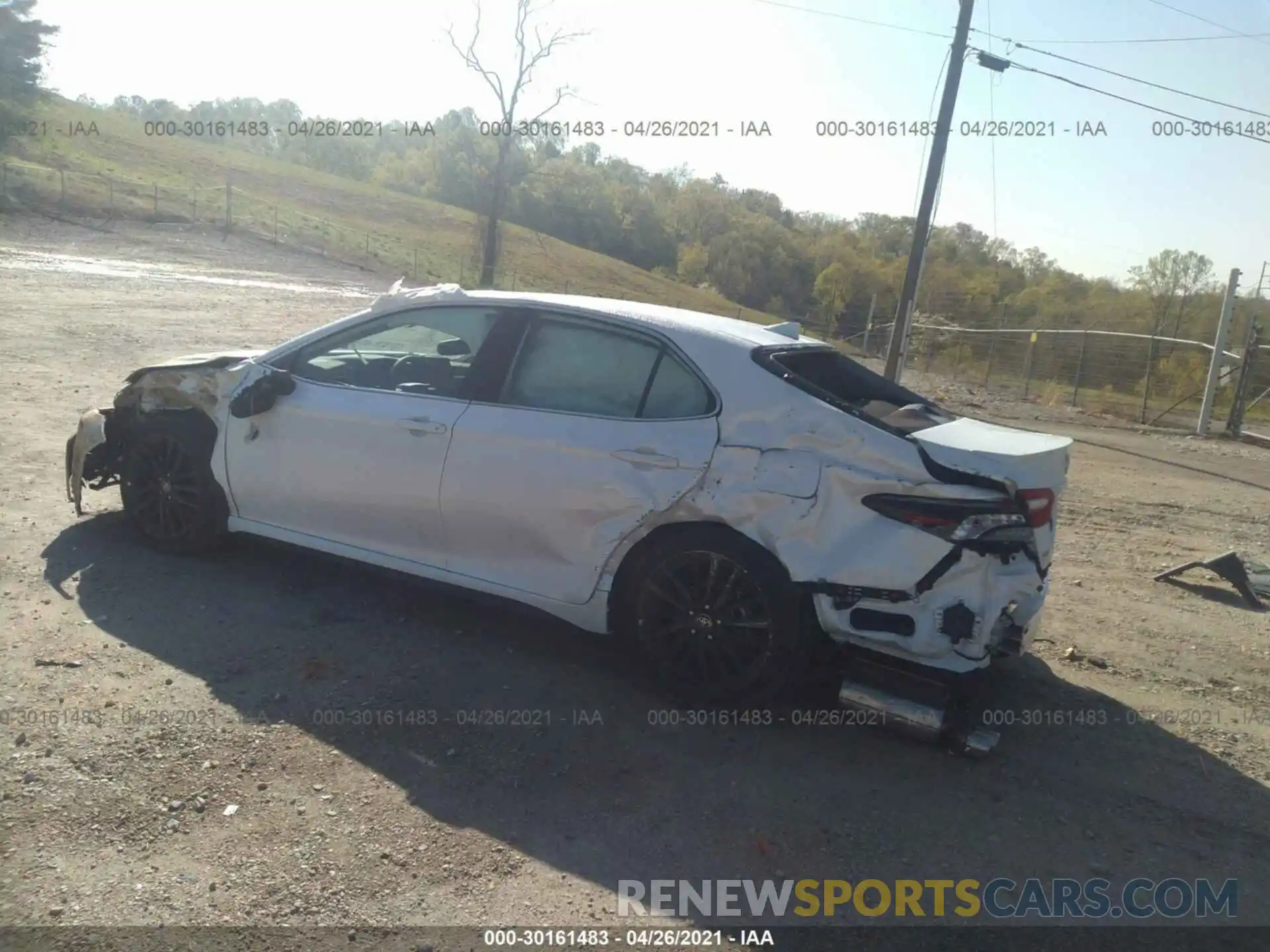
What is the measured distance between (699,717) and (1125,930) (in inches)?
66.9

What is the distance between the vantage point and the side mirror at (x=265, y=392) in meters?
5.01

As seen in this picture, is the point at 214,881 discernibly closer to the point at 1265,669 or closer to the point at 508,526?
the point at 508,526

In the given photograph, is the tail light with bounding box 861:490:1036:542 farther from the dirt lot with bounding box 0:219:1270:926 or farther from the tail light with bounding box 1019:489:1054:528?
the dirt lot with bounding box 0:219:1270:926

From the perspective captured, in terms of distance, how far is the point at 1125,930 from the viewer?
306 cm

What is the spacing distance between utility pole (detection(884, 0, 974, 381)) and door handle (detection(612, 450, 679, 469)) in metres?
12.4

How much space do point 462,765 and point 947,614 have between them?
6.22ft

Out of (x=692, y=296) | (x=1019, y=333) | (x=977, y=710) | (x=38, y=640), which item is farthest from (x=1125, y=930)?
(x=692, y=296)

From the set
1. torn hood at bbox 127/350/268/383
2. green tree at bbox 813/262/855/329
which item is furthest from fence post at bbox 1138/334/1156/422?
torn hood at bbox 127/350/268/383

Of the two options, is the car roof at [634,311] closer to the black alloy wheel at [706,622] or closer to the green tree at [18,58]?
the black alloy wheel at [706,622]

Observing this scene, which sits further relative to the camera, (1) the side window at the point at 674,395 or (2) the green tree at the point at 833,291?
(2) the green tree at the point at 833,291

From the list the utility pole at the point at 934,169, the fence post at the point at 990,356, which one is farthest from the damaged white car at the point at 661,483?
the fence post at the point at 990,356

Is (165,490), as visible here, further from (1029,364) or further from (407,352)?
(1029,364)

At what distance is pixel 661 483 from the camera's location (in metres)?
4.13

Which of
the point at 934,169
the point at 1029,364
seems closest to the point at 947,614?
the point at 934,169
